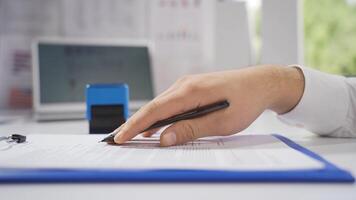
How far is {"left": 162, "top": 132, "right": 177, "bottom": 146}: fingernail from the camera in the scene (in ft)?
1.55

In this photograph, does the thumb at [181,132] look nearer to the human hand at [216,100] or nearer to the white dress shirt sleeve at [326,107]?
the human hand at [216,100]

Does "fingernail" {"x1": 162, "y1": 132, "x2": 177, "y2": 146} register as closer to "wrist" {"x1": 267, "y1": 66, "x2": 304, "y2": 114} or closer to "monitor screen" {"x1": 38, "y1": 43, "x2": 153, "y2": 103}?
"wrist" {"x1": 267, "y1": 66, "x2": 304, "y2": 114}

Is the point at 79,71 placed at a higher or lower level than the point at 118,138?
higher

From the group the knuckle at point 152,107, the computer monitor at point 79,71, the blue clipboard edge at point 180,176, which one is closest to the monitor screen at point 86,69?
the computer monitor at point 79,71

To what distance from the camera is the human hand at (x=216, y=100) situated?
479 millimetres

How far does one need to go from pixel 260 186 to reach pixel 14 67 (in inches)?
44.7

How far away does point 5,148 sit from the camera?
0.47 meters

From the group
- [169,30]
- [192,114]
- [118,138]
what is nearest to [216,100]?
[192,114]

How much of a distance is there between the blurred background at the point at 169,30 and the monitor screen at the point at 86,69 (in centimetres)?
18

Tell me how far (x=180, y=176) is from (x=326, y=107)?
0.38 metres

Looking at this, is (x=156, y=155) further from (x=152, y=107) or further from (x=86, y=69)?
(x=86, y=69)

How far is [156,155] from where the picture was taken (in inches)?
16.1
